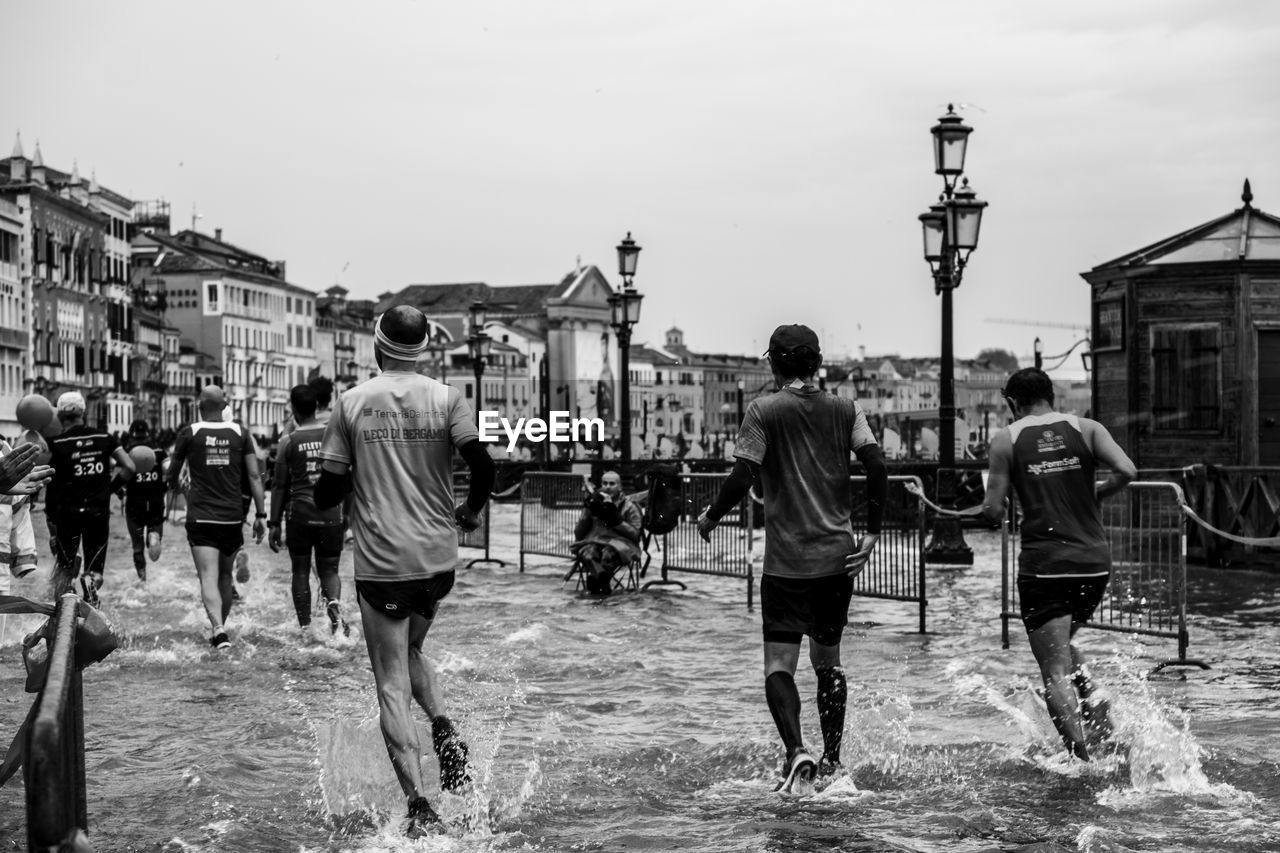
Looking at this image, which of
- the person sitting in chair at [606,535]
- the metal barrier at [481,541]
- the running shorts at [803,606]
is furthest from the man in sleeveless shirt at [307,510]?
the metal barrier at [481,541]

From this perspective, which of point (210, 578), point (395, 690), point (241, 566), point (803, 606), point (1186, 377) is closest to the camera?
point (395, 690)

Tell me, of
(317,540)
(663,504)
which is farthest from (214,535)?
(663,504)

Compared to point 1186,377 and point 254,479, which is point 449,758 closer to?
point 254,479

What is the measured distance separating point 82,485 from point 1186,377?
15064 millimetres

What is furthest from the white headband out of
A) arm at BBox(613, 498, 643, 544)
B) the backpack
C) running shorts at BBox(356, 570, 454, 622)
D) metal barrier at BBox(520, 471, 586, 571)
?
metal barrier at BBox(520, 471, 586, 571)

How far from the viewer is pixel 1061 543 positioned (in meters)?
8.30

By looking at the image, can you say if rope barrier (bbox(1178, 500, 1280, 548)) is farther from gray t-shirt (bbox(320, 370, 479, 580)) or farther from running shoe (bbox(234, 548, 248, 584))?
running shoe (bbox(234, 548, 248, 584))

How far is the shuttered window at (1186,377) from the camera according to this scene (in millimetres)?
24266

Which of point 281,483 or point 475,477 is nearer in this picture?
point 475,477

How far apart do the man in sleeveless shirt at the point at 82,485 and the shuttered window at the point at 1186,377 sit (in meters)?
14.7

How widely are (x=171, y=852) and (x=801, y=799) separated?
7.86 feet

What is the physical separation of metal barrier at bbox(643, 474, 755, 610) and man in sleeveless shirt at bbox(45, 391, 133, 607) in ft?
20.4

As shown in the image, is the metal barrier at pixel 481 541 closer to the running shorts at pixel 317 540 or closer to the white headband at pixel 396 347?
the running shorts at pixel 317 540

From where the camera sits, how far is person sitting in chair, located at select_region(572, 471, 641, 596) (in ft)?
60.3
